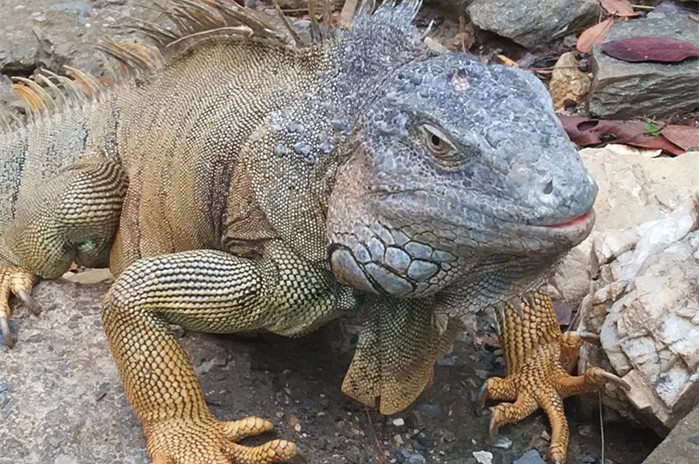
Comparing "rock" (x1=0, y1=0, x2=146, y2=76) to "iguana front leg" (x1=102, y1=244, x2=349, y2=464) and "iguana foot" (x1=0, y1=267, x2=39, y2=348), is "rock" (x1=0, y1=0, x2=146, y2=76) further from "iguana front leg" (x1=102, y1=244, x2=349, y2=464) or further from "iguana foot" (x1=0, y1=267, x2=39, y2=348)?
"iguana front leg" (x1=102, y1=244, x2=349, y2=464)

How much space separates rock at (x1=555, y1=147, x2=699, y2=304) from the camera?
173 inches

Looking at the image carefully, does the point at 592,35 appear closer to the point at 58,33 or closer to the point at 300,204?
the point at 300,204

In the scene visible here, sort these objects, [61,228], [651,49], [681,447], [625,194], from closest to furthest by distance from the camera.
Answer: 1. [681,447]
2. [61,228]
3. [625,194]
4. [651,49]

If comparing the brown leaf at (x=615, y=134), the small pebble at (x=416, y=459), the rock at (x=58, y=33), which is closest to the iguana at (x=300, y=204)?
the small pebble at (x=416, y=459)

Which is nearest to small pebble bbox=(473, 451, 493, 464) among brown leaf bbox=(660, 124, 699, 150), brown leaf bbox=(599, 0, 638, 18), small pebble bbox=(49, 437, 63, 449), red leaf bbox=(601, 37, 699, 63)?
small pebble bbox=(49, 437, 63, 449)

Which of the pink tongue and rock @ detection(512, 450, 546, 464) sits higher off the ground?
the pink tongue

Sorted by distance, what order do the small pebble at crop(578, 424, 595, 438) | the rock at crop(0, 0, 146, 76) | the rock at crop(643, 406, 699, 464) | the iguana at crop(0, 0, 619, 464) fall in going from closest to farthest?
the iguana at crop(0, 0, 619, 464)
the rock at crop(643, 406, 699, 464)
the small pebble at crop(578, 424, 595, 438)
the rock at crop(0, 0, 146, 76)

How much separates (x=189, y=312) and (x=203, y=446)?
0.44 metres

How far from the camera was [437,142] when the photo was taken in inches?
109

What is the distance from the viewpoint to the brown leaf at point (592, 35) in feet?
19.9

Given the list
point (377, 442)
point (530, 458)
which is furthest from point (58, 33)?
point (530, 458)

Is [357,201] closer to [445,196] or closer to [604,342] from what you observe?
[445,196]

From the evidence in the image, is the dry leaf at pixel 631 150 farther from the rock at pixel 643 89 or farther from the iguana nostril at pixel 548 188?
the iguana nostril at pixel 548 188

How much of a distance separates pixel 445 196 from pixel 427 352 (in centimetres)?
90
